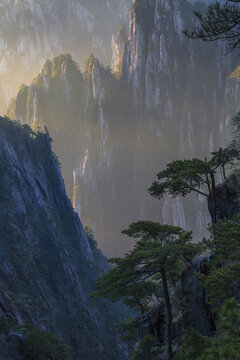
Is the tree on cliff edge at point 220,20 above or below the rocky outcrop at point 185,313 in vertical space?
above

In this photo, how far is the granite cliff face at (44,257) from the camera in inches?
1384

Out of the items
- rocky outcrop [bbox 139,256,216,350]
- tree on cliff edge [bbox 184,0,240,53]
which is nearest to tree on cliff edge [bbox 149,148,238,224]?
rocky outcrop [bbox 139,256,216,350]

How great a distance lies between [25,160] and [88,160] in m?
68.7

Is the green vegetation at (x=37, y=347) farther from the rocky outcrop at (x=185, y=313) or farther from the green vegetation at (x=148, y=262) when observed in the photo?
the green vegetation at (x=148, y=262)

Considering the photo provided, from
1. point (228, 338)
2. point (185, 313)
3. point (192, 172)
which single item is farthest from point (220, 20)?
point (185, 313)

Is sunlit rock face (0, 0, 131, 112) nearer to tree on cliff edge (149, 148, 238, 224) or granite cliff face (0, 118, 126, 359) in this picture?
granite cliff face (0, 118, 126, 359)

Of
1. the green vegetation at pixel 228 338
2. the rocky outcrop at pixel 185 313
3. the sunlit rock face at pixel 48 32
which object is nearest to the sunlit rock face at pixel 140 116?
the sunlit rock face at pixel 48 32

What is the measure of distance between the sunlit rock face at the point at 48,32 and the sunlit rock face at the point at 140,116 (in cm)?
5132

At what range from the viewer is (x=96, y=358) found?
36.7 meters

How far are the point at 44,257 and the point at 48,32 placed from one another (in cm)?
16541

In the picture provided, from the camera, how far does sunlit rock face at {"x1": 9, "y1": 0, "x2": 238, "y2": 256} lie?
117 m

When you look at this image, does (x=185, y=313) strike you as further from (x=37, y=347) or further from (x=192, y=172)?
(x=37, y=347)

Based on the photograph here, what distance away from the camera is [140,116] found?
12750cm

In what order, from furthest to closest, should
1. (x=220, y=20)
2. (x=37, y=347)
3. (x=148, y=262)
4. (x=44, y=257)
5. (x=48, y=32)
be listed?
(x=48, y=32)
(x=44, y=257)
(x=37, y=347)
(x=148, y=262)
(x=220, y=20)
